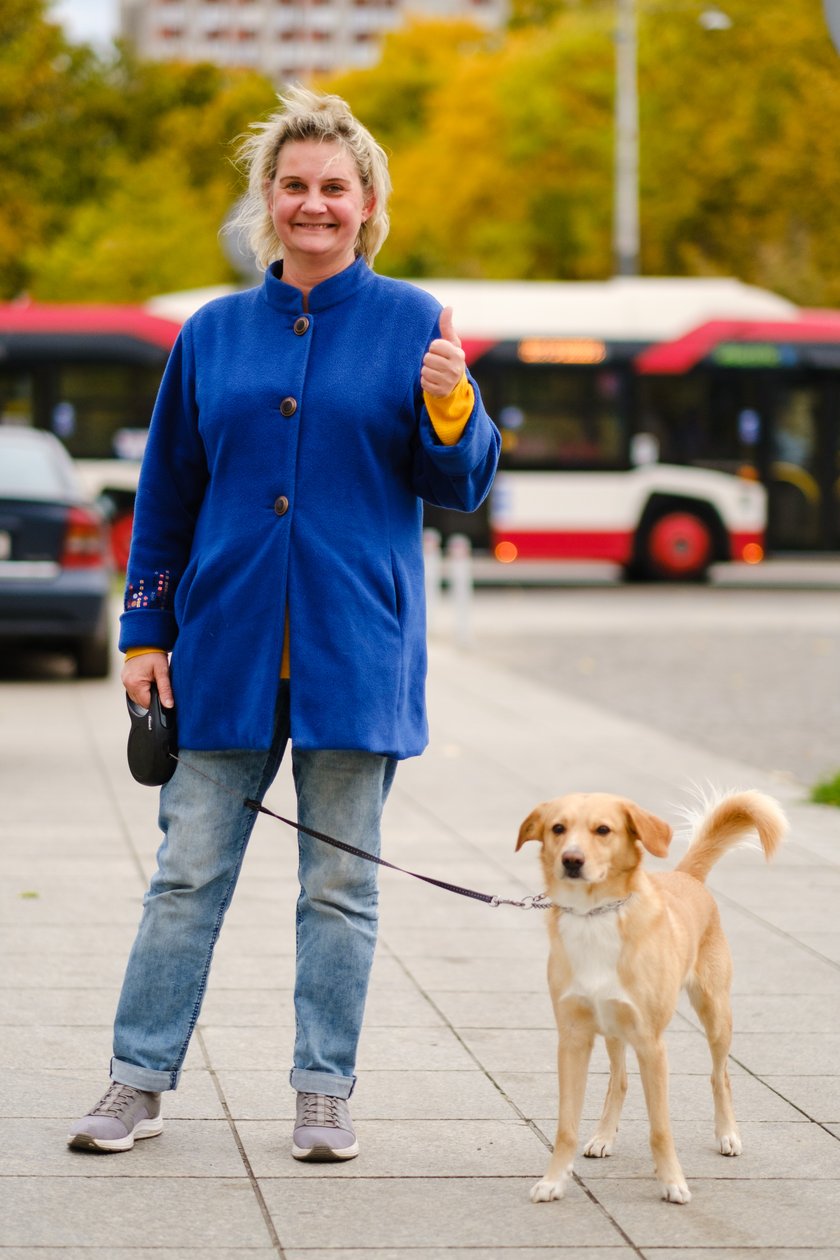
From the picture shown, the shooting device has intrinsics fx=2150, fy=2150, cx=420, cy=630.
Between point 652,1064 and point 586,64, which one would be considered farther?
point 586,64

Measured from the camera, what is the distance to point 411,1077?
487 cm

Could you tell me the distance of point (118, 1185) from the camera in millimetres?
4008

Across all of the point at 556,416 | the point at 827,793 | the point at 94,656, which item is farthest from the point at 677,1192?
the point at 556,416

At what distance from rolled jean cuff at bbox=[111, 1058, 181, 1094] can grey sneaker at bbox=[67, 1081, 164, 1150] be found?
0.04 ft

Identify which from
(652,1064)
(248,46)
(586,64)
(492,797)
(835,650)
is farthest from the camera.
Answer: (248,46)

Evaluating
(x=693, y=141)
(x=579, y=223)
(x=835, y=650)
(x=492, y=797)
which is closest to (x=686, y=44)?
(x=693, y=141)

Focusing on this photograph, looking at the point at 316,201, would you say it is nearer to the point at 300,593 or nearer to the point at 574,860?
the point at 300,593

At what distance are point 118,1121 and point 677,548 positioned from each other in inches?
821

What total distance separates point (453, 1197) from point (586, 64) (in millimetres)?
42428

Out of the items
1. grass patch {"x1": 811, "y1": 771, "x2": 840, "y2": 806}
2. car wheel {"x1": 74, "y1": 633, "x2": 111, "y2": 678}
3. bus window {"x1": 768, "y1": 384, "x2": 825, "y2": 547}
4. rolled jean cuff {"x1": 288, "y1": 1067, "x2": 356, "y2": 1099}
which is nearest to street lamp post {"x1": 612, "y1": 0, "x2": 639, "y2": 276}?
bus window {"x1": 768, "y1": 384, "x2": 825, "y2": 547}

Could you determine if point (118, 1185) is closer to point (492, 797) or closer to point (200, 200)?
point (492, 797)

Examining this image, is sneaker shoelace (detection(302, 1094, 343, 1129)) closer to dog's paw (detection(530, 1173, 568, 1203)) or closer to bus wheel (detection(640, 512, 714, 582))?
dog's paw (detection(530, 1173, 568, 1203))

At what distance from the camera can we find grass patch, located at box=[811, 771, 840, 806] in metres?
9.32

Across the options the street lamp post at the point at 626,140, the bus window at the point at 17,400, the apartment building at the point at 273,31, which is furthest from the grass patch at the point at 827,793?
the apartment building at the point at 273,31
